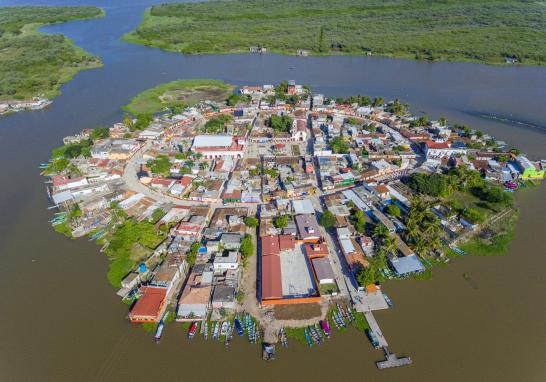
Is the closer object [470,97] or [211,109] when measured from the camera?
[211,109]

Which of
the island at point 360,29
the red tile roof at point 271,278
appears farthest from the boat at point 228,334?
the island at point 360,29

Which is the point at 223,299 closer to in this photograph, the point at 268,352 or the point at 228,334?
the point at 228,334

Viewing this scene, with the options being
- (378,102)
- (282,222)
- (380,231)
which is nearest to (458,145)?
(378,102)

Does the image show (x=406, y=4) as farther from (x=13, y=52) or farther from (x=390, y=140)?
(x=13, y=52)

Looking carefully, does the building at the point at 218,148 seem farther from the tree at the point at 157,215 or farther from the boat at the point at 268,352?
the boat at the point at 268,352

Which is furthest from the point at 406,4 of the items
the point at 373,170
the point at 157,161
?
the point at 157,161

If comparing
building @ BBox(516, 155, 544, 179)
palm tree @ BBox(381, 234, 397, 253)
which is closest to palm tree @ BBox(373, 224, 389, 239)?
palm tree @ BBox(381, 234, 397, 253)
